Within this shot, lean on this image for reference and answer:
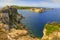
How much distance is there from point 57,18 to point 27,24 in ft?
2.21

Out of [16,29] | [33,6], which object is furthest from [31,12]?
[16,29]

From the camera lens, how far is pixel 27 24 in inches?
155

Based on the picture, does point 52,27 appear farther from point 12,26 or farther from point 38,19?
point 12,26

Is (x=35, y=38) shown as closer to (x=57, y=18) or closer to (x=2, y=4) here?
(x=57, y=18)

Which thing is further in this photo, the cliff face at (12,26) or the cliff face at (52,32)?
the cliff face at (12,26)

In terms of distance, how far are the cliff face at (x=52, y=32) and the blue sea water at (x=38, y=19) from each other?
0.10 m

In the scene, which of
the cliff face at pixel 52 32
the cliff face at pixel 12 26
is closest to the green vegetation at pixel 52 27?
the cliff face at pixel 52 32

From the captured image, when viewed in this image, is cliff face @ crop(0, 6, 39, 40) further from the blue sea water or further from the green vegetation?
the green vegetation

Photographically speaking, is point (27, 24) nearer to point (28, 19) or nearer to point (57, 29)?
point (28, 19)

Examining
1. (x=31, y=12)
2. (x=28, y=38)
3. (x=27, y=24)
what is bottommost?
(x=28, y=38)

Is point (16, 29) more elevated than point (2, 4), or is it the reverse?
point (2, 4)

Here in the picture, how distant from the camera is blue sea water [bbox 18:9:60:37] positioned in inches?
151

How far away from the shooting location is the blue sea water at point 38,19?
3834mm

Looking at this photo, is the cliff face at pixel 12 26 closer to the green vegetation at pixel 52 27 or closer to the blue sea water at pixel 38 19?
the blue sea water at pixel 38 19
